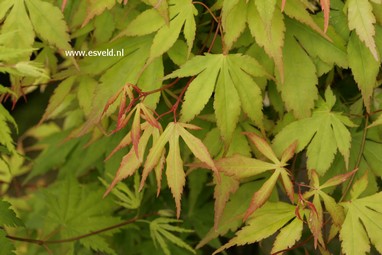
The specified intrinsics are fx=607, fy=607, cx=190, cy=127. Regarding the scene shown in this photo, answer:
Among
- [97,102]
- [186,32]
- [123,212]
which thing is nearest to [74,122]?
[123,212]

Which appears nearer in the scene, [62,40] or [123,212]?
[62,40]

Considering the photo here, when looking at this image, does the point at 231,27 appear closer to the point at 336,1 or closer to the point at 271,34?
the point at 271,34

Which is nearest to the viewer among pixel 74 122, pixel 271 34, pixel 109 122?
pixel 271 34

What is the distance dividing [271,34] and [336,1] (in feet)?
0.65

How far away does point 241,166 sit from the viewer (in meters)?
1.14

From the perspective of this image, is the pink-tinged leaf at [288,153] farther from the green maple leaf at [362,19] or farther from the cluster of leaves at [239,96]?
the green maple leaf at [362,19]

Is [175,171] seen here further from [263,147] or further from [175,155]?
[263,147]

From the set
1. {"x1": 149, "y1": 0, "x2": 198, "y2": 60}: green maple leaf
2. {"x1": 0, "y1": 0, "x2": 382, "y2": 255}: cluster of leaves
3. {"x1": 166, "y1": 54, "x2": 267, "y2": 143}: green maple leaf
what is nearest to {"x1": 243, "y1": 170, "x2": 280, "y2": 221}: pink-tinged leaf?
{"x1": 0, "y1": 0, "x2": 382, "y2": 255}: cluster of leaves

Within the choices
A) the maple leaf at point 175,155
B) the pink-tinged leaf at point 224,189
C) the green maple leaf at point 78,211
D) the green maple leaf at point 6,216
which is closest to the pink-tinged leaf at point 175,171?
the maple leaf at point 175,155

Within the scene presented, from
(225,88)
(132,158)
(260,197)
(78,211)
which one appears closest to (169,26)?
(225,88)

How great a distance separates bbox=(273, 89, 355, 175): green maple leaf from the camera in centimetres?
116

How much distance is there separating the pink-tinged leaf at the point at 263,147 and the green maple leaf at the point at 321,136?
0.20 feet

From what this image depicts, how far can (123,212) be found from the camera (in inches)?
67.7

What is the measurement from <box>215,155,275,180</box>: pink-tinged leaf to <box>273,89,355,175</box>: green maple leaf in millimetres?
71
